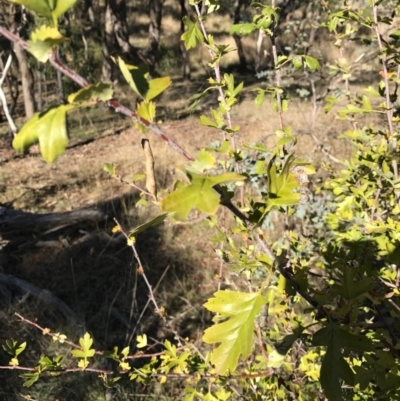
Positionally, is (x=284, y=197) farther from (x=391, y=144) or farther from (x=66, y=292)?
(x=66, y=292)

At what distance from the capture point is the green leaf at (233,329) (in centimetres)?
71

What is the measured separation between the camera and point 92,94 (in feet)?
1.79

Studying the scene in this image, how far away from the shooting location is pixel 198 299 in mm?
3691

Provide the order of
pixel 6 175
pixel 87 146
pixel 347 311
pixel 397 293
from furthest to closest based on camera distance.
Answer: pixel 87 146, pixel 6 175, pixel 397 293, pixel 347 311

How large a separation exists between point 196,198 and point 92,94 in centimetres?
18

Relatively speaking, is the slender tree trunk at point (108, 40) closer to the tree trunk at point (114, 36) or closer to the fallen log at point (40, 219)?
the tree trunk at point (114, 36)

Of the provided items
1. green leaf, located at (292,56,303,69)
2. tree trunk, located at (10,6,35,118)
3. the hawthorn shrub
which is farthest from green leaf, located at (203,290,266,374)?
tree trunk, located at (10,6,35,118)

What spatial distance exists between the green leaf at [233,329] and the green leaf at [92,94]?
40 centimetres

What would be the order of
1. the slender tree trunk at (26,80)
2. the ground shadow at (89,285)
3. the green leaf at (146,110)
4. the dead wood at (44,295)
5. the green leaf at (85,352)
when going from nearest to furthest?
the green leaf at (146,110)
the green leaf at (85,352)
the ground shadow at (89,285)
the dead wood at (44,295)
the slender tree trunk at (26,80)

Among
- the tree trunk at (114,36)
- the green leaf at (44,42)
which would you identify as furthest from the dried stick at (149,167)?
the tree trunk at (114,36)

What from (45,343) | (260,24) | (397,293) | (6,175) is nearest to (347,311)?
(397,293)

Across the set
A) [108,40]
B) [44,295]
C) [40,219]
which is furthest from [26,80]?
[44,295]

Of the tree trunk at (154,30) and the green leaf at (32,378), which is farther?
the tree trunk at (154,30)

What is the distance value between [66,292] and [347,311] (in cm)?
335
